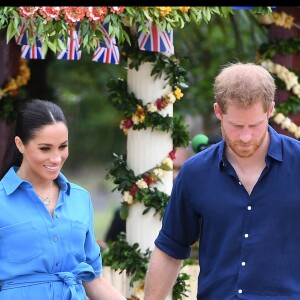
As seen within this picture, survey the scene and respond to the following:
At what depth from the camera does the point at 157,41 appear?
5.09m

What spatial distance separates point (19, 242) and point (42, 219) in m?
0.14

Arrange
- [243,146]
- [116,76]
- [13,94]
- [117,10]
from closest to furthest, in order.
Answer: [243,146] → [117,10] → [13,94] → [116,76]

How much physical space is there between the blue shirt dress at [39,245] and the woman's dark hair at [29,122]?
106 millimetres

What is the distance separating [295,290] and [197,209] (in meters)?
0.52

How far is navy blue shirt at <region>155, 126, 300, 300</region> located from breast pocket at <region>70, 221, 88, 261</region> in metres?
0.56

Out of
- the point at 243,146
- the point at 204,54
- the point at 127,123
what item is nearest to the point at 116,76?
the point at 204,54

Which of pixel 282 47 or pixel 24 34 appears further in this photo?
pixel 282 47

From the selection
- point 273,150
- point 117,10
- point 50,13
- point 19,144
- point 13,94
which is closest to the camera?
point 273,150

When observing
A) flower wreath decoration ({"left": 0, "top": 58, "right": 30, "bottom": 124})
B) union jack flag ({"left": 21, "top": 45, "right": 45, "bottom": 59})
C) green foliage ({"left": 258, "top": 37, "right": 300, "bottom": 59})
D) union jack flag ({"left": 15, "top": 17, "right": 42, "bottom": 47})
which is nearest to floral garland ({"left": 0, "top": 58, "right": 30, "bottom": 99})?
flower wreath decoration ({"left": 0, "top": 58, "right": 30, "bottom": 124})

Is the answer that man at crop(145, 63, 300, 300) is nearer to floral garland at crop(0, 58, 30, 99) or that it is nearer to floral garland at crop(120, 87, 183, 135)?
floral garland at crop(120, 87, 183, 135)

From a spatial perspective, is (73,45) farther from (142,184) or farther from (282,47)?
(282,47)

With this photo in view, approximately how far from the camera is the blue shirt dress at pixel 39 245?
11.7 feet
